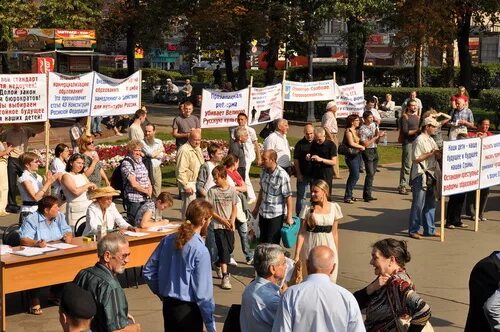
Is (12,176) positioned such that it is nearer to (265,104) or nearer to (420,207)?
(265,104)

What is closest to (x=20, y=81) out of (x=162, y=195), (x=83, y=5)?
(x=162, y=195)

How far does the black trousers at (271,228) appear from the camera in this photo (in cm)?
1298

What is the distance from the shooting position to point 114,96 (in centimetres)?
1961

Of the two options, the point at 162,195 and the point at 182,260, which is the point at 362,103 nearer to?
the point at 162,195

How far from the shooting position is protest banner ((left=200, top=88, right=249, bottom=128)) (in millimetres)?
20312

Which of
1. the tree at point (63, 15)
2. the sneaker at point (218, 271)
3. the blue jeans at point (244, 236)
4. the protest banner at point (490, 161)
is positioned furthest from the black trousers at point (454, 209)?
the tree at point (63, 15)

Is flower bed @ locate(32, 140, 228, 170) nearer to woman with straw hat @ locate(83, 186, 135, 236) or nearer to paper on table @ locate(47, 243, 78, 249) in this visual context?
woman with straw hat @ locate(83, 186, 135, 236)

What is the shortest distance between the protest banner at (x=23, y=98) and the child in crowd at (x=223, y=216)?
20.1 ft

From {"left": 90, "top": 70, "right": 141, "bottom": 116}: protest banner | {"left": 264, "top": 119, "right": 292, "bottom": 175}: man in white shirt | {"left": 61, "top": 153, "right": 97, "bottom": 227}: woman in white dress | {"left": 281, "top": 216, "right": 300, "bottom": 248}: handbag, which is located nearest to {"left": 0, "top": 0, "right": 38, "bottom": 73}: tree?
{"left": 90, "top": 70, "right": 141, "bottom": 116}: protest banner

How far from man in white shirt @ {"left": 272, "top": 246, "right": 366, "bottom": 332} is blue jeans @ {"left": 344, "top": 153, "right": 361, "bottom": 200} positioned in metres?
12.4

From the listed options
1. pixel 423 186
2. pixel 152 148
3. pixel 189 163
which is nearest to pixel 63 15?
pixel 152 148

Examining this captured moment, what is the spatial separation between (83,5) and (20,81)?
3853cm

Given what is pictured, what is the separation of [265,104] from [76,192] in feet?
30.5

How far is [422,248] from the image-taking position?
49.8 feet
